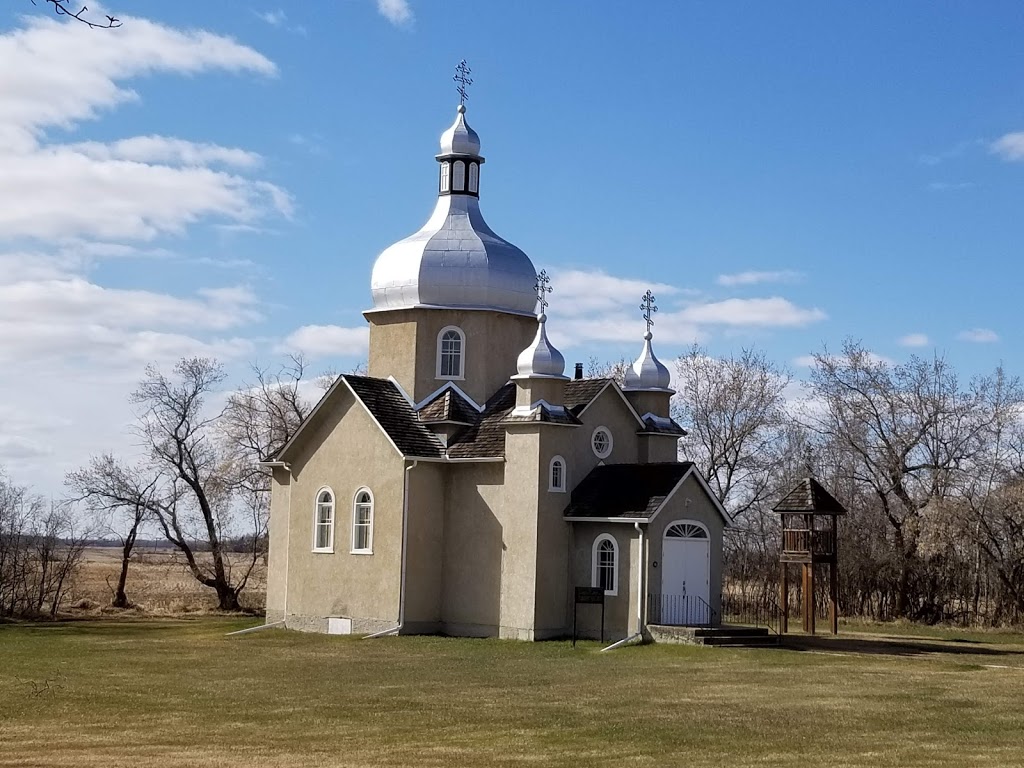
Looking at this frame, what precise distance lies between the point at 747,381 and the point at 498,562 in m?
19.4

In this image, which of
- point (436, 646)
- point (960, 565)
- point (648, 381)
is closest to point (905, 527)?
point (960, 565)

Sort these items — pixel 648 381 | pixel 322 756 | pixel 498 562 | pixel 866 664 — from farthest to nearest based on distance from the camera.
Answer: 1. pixel 648 381
2. pixel 498 562
3. pixel 866 664
4. pixel 322 756

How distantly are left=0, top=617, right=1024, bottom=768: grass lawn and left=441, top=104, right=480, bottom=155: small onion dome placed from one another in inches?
524

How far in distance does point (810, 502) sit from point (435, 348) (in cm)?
1034

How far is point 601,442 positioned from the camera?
3344cm

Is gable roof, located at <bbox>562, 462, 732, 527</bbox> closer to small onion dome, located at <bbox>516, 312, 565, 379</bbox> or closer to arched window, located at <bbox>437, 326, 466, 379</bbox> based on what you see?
small onion dome, located at <bbox>516, 312, 565, 379</bbox>

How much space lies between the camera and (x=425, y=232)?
35969 mm

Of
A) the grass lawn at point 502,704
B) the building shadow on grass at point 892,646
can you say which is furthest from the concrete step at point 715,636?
the grass lawn at point 502,704

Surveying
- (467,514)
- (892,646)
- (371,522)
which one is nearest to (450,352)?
(467,514)

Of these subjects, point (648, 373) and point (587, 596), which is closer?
point (587, 596)

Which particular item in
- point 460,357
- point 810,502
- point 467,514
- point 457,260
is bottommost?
point 467,514

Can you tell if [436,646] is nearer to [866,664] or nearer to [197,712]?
[866,664]

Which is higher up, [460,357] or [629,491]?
[460,357]

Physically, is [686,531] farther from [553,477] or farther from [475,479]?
[475,479]
